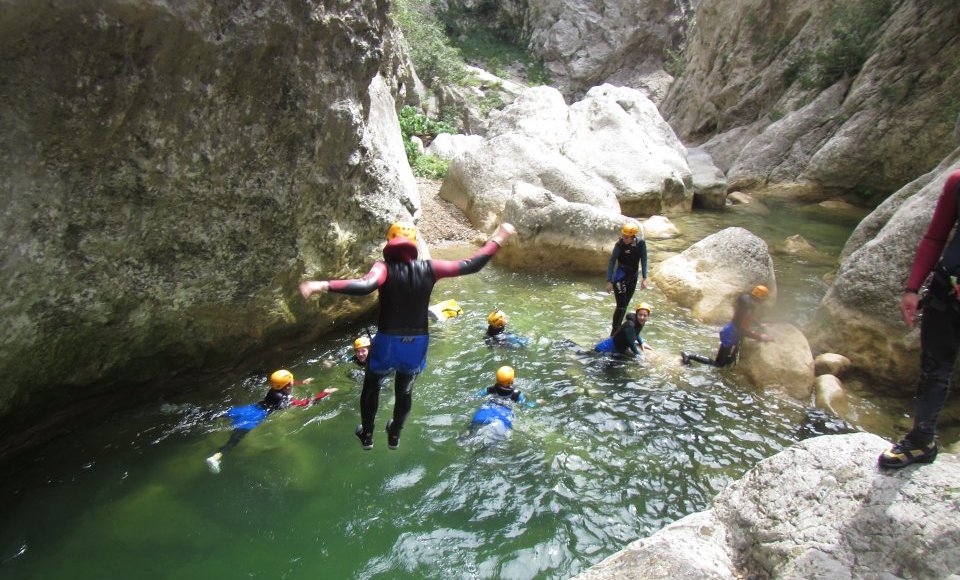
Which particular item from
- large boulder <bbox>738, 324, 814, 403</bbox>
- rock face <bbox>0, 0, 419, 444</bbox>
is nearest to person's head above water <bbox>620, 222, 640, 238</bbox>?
large boulder <bbox>738, 324, 814, 403</bbox>

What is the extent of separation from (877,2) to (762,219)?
35.5ft

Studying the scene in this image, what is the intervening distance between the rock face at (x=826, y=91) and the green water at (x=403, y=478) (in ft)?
47.7

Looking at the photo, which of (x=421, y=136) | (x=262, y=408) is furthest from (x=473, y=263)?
(x=421, y=136)

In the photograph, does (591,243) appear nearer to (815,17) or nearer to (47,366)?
(47,366)

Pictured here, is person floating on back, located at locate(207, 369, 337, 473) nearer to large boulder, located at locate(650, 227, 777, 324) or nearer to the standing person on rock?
the standing person on rock

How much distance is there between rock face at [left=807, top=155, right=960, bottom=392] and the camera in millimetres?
7059

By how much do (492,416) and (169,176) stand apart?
14.1 ft

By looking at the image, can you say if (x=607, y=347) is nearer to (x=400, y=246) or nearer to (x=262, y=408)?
(x=400, y=246)

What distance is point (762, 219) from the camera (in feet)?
57.5

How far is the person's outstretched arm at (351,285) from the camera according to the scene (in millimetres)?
3455

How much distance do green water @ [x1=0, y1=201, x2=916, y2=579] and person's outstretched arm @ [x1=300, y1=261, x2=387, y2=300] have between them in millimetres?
2341

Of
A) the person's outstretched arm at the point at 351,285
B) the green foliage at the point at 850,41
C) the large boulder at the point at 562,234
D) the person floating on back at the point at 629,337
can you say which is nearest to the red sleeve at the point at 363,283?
the person's outstretched arm at the point at 351,285

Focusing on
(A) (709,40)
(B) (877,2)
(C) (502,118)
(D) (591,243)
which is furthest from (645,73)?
(D) (591,243)

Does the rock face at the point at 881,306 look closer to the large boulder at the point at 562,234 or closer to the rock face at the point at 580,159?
the large boulder at the point at 562,234
